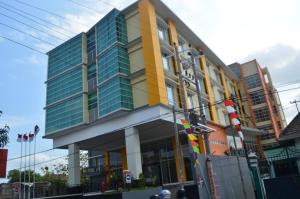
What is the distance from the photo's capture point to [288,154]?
64.0 ft

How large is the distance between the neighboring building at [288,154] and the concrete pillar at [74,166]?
64.4 feet

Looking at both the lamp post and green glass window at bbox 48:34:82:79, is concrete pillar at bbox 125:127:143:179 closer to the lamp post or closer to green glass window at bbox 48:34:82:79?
green glass window at bbox 48:34:82:79

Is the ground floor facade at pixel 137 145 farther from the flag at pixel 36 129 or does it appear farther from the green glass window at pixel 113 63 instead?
the green glass window at pixel 113 63

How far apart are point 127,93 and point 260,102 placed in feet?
121

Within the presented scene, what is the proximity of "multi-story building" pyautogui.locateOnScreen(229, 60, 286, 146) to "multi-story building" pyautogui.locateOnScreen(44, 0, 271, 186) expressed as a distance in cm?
1991

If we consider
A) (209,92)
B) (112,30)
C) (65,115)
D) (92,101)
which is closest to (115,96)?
(92,101)

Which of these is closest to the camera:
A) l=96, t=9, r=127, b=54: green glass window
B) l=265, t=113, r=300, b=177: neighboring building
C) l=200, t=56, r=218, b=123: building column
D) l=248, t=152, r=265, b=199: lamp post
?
l=248, t=152, r=265, b=199: lamp post

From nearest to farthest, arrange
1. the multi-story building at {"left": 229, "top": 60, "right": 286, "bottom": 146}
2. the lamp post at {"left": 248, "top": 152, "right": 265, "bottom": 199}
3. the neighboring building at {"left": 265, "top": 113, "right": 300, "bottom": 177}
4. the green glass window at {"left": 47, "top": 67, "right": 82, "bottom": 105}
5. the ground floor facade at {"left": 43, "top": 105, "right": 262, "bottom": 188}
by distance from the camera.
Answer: the lamp post at {"left": 248, "top": 152, "right": 265, "bottom": 199} < the neighboring building at {"left": 265, "top": 113, "right": 300, "bottom": 177} < the ground floor facade at {"left": 43, "top": 105, "right": 262, "bottom": 188} < the green glass window at {"left": 47, "top": 67, "right": 82, "bottom": 105} < the multi-story building at {"left": 229, "top": 60, "right": 286, "bottom": 146}

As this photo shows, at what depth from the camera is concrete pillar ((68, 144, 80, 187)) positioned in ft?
99.1

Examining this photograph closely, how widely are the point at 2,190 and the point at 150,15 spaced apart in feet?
86.8

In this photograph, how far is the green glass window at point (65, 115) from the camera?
30656mm

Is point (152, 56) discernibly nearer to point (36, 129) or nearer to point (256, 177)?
point (256, 177)

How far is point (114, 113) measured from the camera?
26.4m

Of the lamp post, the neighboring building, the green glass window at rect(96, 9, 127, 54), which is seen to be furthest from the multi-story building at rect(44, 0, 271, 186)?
the lamp post
